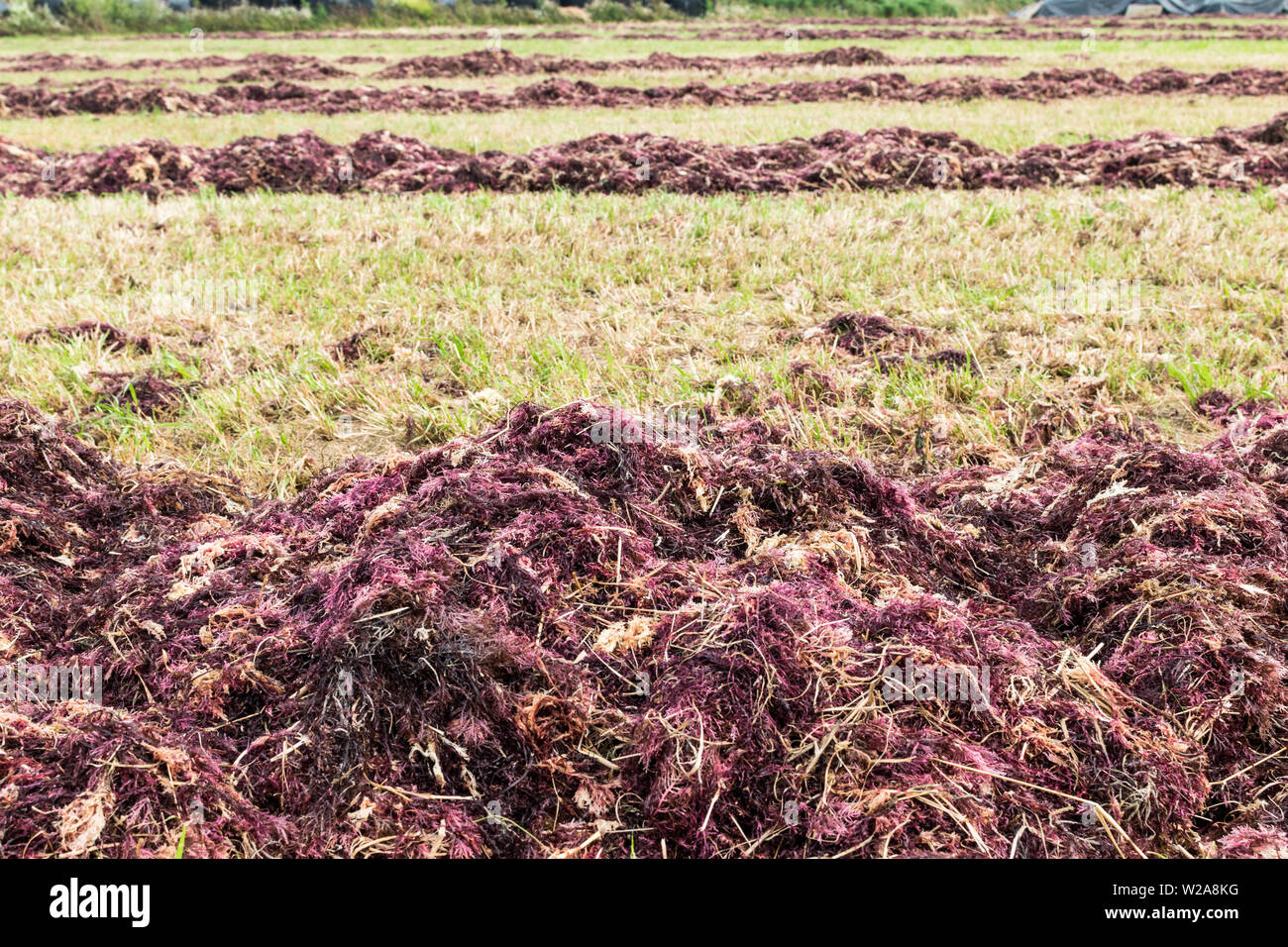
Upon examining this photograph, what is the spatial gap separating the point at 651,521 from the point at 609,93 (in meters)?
16.9

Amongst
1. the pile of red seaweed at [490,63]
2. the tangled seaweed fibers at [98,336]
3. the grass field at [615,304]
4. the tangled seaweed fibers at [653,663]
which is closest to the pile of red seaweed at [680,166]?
the grass field at [615,304]

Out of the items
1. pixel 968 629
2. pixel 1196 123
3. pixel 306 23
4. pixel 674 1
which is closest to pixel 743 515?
pixel 968 629

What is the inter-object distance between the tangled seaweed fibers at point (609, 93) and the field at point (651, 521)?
30.1 ft

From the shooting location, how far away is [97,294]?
6.80 m

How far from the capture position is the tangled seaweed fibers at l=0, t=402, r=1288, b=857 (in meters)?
2.52

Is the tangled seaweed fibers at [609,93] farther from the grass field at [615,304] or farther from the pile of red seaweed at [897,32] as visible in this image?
the pile of red seaweed at [897,32]

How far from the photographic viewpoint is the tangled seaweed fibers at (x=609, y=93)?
1733 centimetres

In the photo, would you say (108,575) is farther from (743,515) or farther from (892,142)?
(892,142)

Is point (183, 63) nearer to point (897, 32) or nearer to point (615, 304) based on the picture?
point (897, 32)

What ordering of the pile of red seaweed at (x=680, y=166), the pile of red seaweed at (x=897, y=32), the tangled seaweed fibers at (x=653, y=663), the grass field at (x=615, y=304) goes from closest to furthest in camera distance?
1. the tangled seaweed fibers at (x=653, y=663)
2. the grass field at (x=615, y=304)
3. the pile of red seaweed at (x=680, y=166)
4. the pile of red seaweed at (x=897, y=32)

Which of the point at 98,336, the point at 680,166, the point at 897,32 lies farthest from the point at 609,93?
the point at 897,32

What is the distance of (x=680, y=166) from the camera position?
10047 mm

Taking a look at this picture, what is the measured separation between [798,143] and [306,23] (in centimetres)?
3105

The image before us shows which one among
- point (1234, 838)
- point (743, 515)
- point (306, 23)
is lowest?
point (1234, 838)
